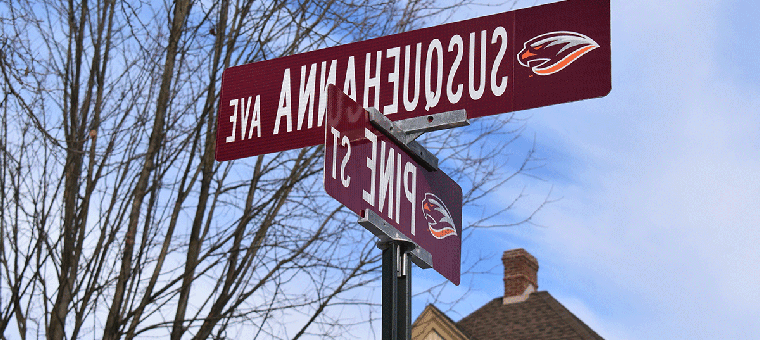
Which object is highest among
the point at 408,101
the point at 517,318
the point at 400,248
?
the point at 517,318

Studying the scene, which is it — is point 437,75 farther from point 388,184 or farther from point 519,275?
point 519,275

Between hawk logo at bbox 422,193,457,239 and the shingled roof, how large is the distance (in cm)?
1281

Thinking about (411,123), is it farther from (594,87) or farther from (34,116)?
(34,116)

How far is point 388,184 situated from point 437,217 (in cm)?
30

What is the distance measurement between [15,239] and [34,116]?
2.70ft

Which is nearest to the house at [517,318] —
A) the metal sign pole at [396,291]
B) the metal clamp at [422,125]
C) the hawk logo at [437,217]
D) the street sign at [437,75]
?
the street sign at [437,75]

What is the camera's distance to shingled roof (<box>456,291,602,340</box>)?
16.2 metres

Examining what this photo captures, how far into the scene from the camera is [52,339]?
5.91 metres

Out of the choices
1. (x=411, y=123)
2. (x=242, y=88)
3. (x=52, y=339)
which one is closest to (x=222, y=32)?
(x=52, y=339)

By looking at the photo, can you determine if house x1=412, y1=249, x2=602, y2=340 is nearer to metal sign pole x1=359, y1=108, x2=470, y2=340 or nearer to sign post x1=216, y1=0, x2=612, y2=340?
sign post x1=216, y1=0, x2=612, y2=340

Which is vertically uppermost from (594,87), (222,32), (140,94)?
(222,32)

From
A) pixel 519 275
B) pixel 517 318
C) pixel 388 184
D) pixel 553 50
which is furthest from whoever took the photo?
pixel 519 275

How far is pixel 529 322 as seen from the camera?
55.5 ft

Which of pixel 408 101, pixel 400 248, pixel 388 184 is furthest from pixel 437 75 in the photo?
pixel 400 248
